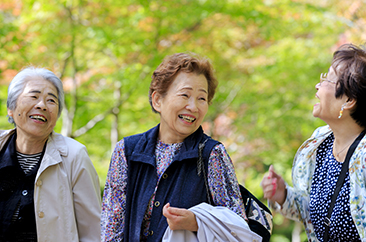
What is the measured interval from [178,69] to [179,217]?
0.95 m

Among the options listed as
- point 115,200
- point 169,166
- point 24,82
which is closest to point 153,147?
point 169,166

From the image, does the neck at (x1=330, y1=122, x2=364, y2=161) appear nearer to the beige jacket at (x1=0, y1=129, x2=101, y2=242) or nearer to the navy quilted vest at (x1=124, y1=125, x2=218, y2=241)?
the navy quilted vest at (x1=124, y1=125, x2=218, y2=241)

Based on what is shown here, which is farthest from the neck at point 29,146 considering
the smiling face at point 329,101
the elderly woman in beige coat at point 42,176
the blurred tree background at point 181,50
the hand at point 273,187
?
the blurred tree background at point 181,50

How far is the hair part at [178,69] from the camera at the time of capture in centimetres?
238

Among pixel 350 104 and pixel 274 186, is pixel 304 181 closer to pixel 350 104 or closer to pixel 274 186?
pixel 274 186

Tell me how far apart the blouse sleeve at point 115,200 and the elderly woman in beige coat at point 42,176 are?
0.30 m

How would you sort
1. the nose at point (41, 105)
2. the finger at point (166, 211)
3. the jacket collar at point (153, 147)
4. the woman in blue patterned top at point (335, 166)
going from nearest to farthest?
the finger at point (166, 211)
the woman in blue patterned top at point (335, 166)
the jacket collar at point (153, 147)
the nose at point (41, 105)

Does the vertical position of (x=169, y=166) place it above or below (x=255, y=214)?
above

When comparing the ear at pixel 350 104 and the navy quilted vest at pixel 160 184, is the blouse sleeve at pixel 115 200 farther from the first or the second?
the ear at pixel 350 104

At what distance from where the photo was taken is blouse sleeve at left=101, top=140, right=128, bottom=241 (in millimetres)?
2328

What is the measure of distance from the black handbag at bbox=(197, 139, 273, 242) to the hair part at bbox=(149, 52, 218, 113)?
45cm

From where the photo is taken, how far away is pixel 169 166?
2314 millimetres

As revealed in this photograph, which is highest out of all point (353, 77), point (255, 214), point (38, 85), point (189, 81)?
point (38, 85)

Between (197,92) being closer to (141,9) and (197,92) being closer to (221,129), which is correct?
(141,9)
